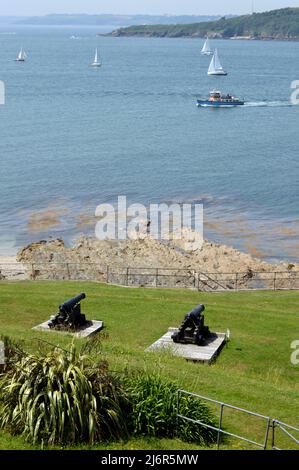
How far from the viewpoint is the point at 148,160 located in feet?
266

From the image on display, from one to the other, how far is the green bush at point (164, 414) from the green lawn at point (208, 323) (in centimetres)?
37

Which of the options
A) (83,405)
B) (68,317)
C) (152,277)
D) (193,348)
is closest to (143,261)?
(152,277)

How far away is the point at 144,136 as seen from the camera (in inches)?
3750

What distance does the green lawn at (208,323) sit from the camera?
18109 mm

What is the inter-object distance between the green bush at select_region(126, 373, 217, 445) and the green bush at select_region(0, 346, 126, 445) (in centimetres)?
38

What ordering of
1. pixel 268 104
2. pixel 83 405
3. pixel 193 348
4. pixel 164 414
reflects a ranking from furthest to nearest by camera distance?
Answer: pixel 268 104
pixel 193 348
pixel 164 414
pixel 83 405

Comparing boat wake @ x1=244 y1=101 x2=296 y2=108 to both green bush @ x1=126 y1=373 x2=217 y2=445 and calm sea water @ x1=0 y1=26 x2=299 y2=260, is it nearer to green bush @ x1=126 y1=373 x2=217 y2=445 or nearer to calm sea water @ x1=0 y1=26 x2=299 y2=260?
calm sea water @ x1=0 y1=26 x2=299 y2=260

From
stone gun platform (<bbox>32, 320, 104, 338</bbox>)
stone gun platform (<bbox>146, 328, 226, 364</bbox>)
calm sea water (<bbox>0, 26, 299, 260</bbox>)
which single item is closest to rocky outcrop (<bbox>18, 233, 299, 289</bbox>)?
calm sea water (<bbox>0, 26, 299, 260</bbox>)

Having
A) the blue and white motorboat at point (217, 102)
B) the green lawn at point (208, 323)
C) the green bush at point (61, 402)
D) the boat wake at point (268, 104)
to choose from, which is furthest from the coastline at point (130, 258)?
the boat wake at point (268, 104)

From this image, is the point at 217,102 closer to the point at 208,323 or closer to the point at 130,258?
the point at 130,258

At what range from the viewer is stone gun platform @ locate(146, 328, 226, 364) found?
22.4 m

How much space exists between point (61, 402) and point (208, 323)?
12219 mm
